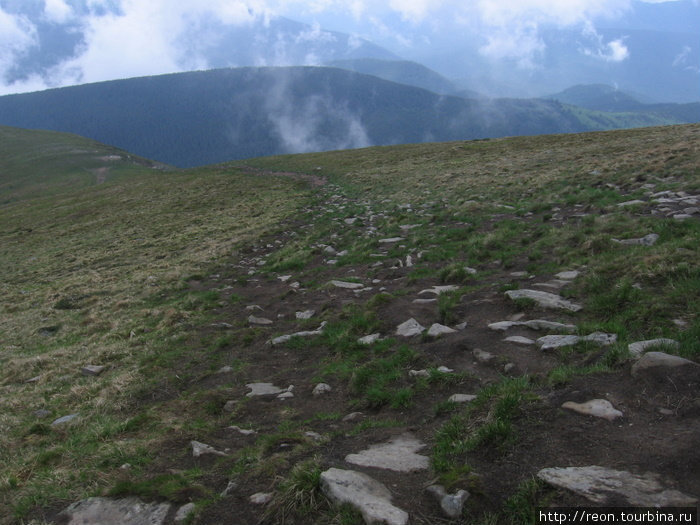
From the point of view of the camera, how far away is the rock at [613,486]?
11.0 feet

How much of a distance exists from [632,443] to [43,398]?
37.1ft

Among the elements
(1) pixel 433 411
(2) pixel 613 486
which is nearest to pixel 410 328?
(1) pixel 433 411

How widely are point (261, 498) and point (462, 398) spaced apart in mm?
3075

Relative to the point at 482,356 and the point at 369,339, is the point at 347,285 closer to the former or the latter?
the point at 369,339

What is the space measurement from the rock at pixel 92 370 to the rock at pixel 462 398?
9069mm

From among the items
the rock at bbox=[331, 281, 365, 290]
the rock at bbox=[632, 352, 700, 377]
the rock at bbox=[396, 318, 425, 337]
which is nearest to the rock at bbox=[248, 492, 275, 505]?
the rock at bbox=[396, 318, 425, 337]

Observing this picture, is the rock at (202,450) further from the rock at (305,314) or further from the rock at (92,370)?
the rock at (92,370)

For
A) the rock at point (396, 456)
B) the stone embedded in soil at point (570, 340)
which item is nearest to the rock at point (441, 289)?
the stone embedded in soil at point (570, 340)

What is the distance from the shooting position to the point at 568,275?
372 inches

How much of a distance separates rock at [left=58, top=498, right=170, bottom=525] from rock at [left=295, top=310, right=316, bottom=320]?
6587 millimetres

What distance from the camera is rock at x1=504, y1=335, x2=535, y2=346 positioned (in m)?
6.98

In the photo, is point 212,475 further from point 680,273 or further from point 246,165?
point 246,165

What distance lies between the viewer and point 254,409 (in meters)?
7.32

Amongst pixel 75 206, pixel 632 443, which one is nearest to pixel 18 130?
pixel 75 206
